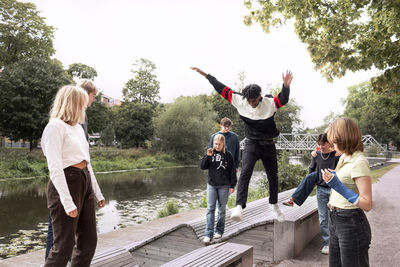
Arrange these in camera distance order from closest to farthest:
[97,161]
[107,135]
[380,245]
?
[380,245]
[97,161]
[107,135]

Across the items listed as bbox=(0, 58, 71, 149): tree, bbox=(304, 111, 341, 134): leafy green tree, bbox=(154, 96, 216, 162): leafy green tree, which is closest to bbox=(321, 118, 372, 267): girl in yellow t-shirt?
bbox=(0, 58, 71, 149): tree

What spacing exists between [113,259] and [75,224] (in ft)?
3.52

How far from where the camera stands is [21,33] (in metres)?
30.5

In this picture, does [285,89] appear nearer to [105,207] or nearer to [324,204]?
[324,204]

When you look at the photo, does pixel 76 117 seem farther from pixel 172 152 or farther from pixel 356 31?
pixel 172 152

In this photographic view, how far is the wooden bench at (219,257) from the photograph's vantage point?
10.8 ft

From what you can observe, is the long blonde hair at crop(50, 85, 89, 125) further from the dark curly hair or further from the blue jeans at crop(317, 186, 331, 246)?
the blue jeans at crop(317, 186, 331, 246)

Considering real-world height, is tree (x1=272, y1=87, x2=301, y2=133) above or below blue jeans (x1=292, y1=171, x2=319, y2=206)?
above

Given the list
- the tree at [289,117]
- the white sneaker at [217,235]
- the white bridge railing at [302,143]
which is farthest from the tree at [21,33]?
the tree at [289,117]

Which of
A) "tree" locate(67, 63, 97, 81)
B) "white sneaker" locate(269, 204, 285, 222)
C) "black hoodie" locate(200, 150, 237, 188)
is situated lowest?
"white sneaker" locate(269, 204, 285, 222)

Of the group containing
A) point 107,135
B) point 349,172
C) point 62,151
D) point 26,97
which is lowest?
point 349,172

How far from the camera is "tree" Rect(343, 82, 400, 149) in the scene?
27.6 m

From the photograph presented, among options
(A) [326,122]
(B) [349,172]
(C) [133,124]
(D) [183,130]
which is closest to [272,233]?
(B) [349,172]

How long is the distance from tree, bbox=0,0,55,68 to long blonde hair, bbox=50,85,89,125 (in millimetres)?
31300
